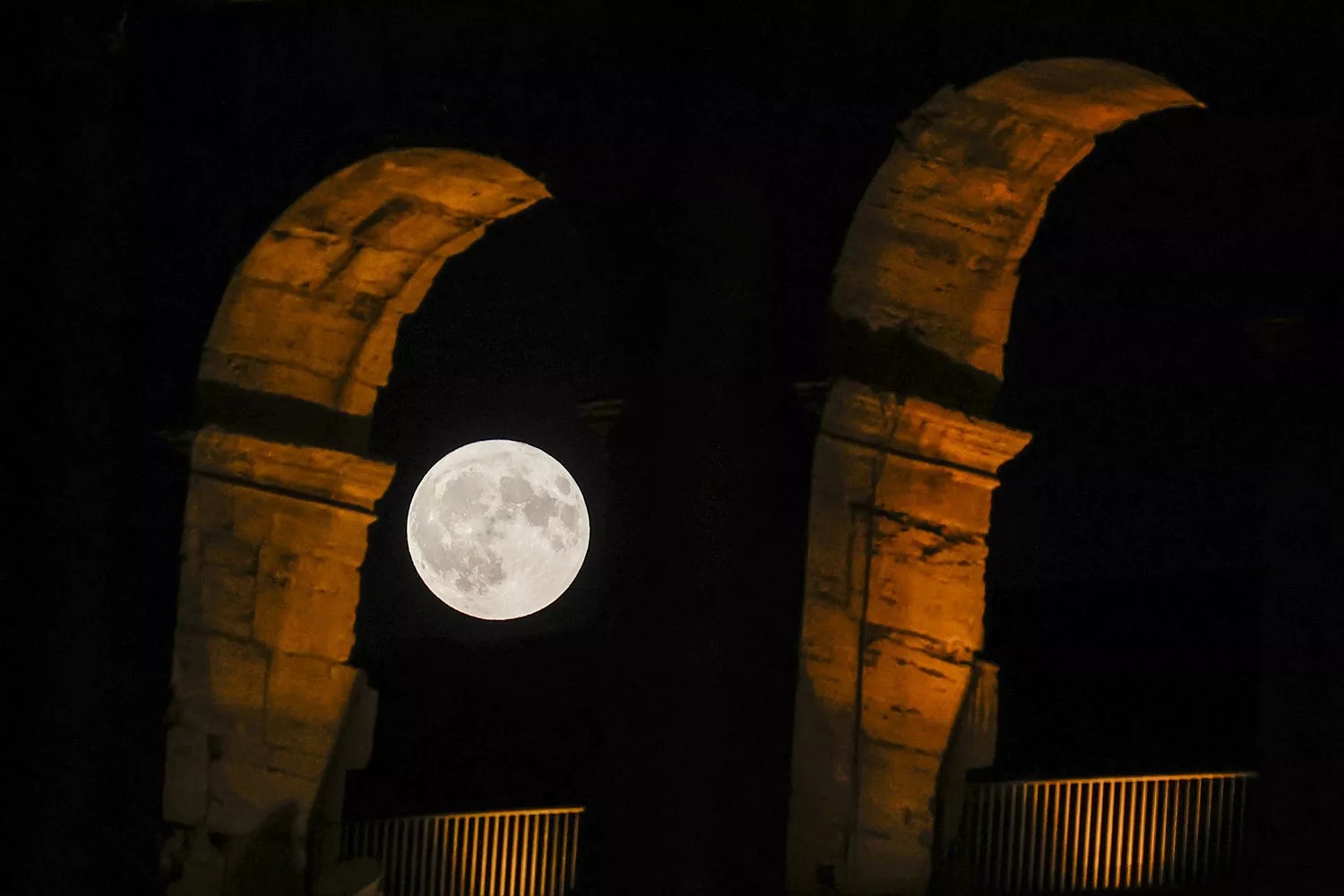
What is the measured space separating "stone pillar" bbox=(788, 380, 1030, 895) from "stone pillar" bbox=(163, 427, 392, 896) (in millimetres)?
2356

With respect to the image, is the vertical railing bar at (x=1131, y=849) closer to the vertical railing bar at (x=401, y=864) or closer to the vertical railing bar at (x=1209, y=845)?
the vertical railing bar at (x=1209, y=845)

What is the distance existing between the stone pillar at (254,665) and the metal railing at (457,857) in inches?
18.6

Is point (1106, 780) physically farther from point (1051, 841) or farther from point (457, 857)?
point (457, 857)

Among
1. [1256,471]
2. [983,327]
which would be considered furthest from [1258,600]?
[983,327]

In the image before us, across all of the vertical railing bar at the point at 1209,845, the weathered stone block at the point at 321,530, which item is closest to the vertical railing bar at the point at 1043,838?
the vertical railing bar at the point at 1209,845

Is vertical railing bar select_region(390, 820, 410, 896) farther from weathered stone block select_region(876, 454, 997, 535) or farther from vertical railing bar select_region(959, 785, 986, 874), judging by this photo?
weathered stone block select_region(876, 454, 997, 535)

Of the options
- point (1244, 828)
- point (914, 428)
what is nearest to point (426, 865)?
point (914, 428)

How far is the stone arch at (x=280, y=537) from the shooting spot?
9211 mm

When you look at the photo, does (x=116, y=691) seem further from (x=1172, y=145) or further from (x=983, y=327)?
(x=1172, y=145)

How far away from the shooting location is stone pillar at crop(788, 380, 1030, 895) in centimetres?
788

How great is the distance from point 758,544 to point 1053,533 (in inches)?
182

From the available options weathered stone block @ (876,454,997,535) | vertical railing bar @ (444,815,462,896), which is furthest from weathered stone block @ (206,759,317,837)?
weathered stone block @ (876,454,997,535)

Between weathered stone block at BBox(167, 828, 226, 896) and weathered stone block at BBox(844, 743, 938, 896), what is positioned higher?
weathered stone block at BBox(844, 743, 938, 896)

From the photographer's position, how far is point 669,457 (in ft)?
26.8
